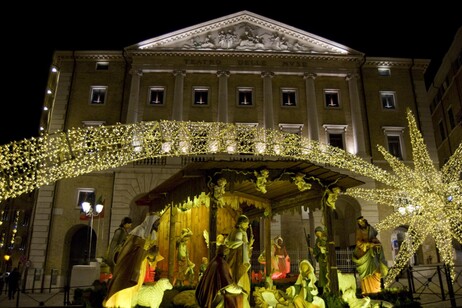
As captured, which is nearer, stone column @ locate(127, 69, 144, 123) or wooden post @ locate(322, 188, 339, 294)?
wooden post @ locate(322, 188, 339, 294)

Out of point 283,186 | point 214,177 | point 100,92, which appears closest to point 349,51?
point 100,92

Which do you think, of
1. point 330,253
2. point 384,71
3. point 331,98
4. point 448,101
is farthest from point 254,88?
point 330,253

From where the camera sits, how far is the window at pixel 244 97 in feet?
97.9

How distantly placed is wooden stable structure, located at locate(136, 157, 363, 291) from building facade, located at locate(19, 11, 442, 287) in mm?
12518

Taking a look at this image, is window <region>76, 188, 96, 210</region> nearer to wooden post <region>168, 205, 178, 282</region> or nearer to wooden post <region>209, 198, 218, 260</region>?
wooden post <region>168, 205, 178, 282</region>

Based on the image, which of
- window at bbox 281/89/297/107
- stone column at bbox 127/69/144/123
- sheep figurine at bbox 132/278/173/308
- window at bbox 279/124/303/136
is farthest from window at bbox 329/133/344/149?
sheep figurine at bbox 132/278/173/308

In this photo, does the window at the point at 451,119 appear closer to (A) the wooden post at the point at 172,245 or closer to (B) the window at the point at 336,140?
(B) the window at the point at 336,140

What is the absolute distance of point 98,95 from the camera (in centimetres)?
3005

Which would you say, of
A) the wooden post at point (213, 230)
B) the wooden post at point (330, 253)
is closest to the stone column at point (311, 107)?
the wooden post at point (330, 253)

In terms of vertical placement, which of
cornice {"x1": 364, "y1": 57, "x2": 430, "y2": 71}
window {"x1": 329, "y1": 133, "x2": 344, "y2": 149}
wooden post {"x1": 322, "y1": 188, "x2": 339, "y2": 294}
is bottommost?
wooden post {"x1": 322, "y1": 188, "x2": 339, "y2": 294}

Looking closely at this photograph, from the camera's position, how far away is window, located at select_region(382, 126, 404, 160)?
28.9 meters

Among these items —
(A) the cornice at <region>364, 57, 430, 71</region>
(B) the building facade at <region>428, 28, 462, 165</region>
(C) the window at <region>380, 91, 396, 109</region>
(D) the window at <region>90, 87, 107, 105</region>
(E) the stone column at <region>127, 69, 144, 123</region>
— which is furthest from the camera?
(B) the building facade at <region>428, 28, 462, 165</region>

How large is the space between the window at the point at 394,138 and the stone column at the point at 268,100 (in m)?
8.17

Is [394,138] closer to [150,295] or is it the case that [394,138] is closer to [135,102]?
[135,102]
